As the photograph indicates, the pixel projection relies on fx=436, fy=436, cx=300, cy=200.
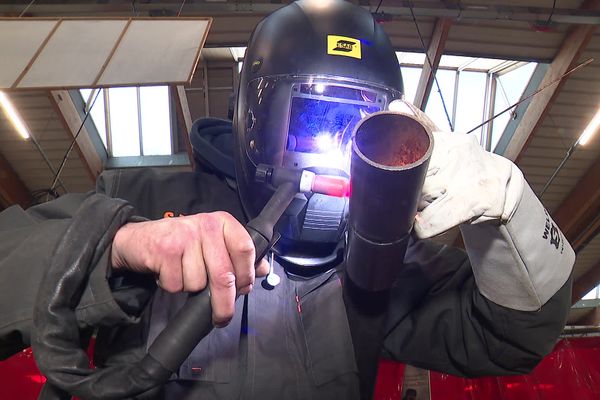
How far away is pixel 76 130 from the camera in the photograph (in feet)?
15.1

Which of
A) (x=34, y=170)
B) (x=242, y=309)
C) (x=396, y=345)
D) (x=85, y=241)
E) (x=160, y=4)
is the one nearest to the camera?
(x=85, y=241)

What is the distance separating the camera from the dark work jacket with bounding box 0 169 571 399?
2.52 feet

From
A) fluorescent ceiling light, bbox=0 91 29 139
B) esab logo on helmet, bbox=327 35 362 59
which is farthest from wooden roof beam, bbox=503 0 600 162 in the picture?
fluorescent ceiling light, bbox=0 91 29 139

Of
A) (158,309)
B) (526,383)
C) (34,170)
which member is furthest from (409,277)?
(34,170)

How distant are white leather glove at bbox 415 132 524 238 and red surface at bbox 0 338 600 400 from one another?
2.05 meters

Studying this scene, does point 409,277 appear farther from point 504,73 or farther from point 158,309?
point 504,73

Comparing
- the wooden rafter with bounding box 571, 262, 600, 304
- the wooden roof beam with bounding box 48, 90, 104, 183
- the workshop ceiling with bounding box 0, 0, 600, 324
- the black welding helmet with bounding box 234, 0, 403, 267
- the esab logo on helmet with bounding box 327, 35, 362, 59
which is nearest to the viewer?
the black welding helmet with bounding box 234, 0, 403, 267

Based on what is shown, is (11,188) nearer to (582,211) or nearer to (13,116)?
(13,116)

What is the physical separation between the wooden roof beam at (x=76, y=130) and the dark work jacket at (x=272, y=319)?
319 centimetres

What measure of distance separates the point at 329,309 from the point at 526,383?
1.98m

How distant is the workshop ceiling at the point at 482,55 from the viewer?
3.58 m

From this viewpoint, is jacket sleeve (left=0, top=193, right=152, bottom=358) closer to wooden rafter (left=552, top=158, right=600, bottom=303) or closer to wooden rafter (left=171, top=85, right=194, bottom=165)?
wooden rafter (left=171, top=85, right=194, bottom=165)

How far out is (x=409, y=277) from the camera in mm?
1358

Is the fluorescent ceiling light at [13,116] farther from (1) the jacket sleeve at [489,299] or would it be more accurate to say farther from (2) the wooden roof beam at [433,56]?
(1) the jacket sleeve at [489,299]
